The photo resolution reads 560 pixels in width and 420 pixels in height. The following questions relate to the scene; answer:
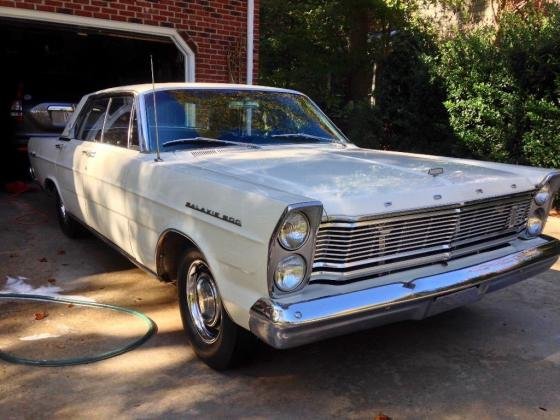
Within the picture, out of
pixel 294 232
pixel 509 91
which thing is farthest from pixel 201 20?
pixel 294 232

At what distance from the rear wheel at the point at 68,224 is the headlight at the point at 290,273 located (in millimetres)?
3794

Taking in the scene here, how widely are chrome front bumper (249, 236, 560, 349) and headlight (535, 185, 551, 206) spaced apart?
1.98 feet

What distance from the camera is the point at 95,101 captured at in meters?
5.29

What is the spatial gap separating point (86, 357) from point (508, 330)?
274 cm

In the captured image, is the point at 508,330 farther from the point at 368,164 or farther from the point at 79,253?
the point at 79,253

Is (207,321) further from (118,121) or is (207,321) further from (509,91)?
(509,91)

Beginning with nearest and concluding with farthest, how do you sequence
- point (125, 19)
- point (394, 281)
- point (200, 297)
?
point (394, 281), point (200, 297), point (125, 19)

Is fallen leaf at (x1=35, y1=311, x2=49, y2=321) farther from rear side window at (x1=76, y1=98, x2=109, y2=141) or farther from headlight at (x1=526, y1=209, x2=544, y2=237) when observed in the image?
headlight at (x1=526, y1=209, x2=544, y2=237)

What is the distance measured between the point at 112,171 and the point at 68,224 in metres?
2.09

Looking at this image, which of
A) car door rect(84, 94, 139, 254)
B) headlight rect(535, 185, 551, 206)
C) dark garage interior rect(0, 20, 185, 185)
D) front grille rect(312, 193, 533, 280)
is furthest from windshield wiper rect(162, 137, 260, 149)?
dark garage interior rect(0, 20, 185, 185)

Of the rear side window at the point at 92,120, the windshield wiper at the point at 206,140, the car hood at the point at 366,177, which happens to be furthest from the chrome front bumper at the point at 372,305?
the rear side window at the point at 92,120

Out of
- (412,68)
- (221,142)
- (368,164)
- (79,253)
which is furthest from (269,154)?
(412,68)

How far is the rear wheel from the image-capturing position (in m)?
5.85

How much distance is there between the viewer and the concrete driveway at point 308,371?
9.34 feet
